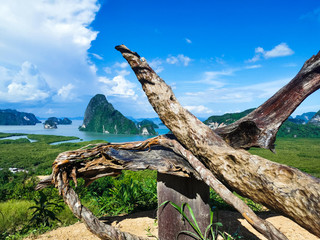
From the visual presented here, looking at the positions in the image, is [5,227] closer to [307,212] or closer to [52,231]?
[52,231]

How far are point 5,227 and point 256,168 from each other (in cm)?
574

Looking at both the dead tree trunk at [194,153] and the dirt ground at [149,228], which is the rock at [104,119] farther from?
the dead tree trunk at [194,153]

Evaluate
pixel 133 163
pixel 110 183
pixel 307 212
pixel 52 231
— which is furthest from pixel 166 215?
pixel 110 183

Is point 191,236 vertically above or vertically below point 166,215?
below

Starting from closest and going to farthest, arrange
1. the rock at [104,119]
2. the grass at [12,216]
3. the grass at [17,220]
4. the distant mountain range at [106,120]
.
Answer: the grass at [17,220]
the grass at [12,216]
the distant mountain range at [106,120]
the rock at [104,119]

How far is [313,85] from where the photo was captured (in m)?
2.43

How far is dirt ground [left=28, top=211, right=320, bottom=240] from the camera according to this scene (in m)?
3.76

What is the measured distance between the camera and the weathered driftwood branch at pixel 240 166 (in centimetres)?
137

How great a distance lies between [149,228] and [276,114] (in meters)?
3.15

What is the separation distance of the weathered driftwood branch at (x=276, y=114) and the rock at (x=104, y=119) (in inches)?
4766

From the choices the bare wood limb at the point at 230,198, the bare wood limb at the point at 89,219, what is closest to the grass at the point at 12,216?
the bare wood limb at the point at 89,219

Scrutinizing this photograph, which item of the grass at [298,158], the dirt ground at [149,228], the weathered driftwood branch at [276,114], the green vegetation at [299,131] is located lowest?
the grass at [298,158]

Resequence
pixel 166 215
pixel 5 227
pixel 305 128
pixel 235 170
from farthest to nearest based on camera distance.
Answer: pixel 305 128 → pixel 5 227 → pixel 166 215 → pixel 235 170

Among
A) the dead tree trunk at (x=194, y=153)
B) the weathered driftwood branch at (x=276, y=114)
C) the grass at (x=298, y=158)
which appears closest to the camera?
the dead tree trunk at (x=194, y=153)
